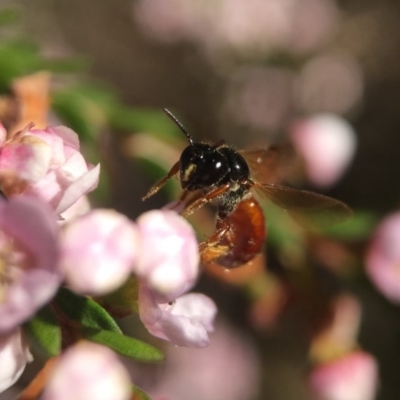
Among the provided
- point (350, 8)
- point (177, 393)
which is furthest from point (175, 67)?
point (177, 393)

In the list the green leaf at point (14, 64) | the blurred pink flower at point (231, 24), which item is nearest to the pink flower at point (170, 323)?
the green leaf at point (14, 64)

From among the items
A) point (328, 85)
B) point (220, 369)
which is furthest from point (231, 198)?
point (328, 85)

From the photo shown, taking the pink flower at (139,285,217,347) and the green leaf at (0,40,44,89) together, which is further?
the green leaf at (0,40,44,89)

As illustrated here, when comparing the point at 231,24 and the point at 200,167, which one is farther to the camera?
the point at 231,24

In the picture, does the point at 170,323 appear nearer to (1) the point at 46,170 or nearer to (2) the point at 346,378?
(1) the point at 46,170

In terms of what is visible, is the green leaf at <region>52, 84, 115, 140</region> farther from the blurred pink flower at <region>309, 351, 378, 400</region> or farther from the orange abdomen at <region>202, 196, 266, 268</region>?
the blurred pink flower at <region>309, 351, 378, 400</region>

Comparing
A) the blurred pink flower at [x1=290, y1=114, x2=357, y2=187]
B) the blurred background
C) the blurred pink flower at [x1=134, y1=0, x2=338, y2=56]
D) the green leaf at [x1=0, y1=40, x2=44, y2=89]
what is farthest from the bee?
the blurred pink flower at [x1=134, y1=0, x2=338, y2=56]

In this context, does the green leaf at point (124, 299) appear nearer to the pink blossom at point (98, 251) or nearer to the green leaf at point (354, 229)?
the pink blossom at point (98, 251)
